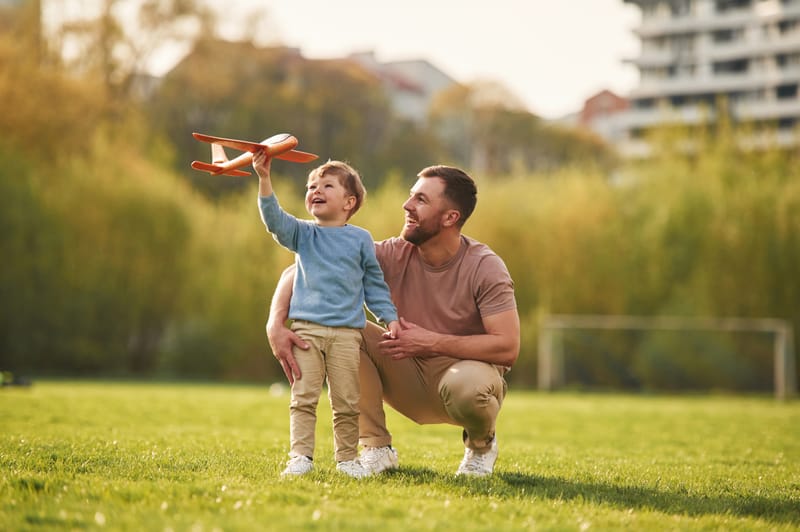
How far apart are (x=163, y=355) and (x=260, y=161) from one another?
43.4 feet

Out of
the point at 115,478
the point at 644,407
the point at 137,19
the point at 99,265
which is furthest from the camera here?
the point at 137,19

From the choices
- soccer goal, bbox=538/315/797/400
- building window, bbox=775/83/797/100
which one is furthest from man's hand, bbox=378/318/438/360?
building window, bbox=775/83/797/100

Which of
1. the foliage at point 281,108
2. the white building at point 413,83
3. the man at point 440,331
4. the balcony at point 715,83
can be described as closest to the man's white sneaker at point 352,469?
the man at point 440,331

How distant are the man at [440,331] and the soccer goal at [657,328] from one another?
35.7 ft

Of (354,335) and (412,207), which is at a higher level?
(412,207)

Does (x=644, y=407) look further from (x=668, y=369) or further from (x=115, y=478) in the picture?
(x=115, y=478)

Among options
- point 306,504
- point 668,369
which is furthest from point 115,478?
point 668,369

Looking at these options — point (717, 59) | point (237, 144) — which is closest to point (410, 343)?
point (237, 144)

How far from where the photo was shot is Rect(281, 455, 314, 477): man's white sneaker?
3.80m

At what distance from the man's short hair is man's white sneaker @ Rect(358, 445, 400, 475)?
3.45 ft

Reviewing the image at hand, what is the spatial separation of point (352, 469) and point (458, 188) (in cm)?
129

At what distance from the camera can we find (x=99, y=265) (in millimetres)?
16016

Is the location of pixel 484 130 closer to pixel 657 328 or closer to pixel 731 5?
pixel 657 328

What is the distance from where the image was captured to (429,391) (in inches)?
167
